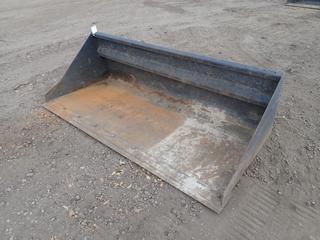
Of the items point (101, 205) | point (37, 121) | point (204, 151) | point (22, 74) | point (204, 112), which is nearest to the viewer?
point (101, 205)

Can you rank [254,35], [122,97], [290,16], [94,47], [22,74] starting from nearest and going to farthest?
1. [122,97]
2. [94,47]
3. [22,74]
4. [254,35]
5. [290,16]

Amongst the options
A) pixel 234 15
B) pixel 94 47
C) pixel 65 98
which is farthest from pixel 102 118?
pixel 234 15

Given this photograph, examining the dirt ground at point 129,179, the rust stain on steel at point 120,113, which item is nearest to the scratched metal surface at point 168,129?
the rust stain on steel at point 120,113

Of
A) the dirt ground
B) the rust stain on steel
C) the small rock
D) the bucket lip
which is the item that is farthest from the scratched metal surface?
the small rock

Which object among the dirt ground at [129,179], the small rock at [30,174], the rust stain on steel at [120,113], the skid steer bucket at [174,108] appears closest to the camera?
the dirt ground at [129,179]

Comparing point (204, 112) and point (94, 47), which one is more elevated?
point (94, 47)

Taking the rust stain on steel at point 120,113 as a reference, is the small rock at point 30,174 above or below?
below

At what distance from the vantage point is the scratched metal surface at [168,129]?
2.16 metres

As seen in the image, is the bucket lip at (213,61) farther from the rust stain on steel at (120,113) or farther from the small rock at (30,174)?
the small rock at (30,174)

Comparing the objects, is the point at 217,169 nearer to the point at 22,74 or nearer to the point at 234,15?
the point at 22,74

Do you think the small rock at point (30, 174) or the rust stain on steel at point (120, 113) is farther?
the rust stain on steel at point (120, 113)

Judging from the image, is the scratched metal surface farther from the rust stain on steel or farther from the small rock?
the small rock

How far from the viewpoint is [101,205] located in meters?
2.00

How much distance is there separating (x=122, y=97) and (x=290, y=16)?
19.0 ft
